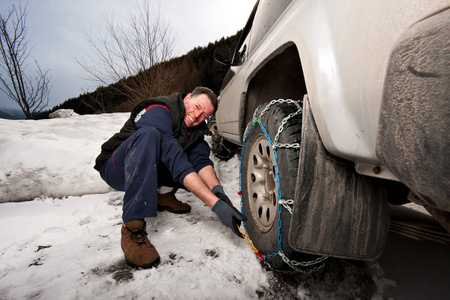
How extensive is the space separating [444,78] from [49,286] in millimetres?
1512

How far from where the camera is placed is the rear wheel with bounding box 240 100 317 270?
35.9 inches

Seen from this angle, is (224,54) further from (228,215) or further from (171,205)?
(228,215)

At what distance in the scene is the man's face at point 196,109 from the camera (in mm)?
1676

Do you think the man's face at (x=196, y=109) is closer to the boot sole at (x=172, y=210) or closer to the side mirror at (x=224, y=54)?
the boot sole at (x=172, y=210)

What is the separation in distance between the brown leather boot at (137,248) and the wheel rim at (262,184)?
60 cm

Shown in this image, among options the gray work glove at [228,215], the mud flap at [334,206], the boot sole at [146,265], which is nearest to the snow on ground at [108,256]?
the boot sole at [146,265]

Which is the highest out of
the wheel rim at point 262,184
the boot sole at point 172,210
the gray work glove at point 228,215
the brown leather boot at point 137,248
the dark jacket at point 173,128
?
the dark jacket at point 173,128

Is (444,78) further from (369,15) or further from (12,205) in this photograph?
(12,205)

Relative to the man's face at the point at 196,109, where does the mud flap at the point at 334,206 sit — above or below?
below

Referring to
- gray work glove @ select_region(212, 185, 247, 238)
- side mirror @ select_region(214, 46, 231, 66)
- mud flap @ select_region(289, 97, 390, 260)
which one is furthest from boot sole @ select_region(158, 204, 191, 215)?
side mirror @ select_region(214, 46, 231, 66)

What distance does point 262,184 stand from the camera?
1.26 metres

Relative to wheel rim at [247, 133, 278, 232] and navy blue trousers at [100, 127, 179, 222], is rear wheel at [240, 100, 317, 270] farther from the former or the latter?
navy blue trousers at [100, 127, 179, 222]

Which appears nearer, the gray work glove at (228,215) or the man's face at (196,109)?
the gray work glove at (228,215)

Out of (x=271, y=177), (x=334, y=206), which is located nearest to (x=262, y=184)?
(x=271, y=177)
